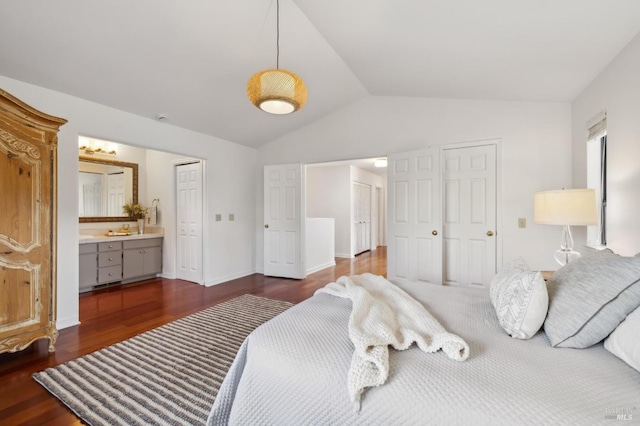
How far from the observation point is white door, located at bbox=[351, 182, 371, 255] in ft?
24.3

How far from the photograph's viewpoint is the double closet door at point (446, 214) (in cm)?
370

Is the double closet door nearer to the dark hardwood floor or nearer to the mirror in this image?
the dark hardwood floor

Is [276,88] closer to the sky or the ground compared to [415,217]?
closer to the sky

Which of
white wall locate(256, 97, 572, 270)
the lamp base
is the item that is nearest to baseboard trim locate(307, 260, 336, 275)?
white wall locate(256, 97, 572, 270)

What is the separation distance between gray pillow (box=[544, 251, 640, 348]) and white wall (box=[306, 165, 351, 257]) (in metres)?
5.96

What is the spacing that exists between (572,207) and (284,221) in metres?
3.74

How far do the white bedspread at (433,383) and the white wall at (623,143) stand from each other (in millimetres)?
1483

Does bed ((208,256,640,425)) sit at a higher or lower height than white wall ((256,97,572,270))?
lower

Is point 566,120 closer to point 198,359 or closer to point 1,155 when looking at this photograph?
point 198,359

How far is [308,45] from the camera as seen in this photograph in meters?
2.93

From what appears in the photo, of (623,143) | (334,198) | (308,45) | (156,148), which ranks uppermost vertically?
(308,45)

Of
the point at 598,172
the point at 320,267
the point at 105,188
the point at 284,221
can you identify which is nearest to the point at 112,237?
the point at 105,188

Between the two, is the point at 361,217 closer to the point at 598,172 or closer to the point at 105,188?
the point at 598,172

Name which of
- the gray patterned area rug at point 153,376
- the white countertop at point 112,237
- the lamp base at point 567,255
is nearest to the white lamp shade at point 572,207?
the lamp base at point 567,255
